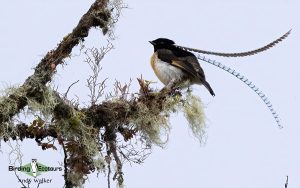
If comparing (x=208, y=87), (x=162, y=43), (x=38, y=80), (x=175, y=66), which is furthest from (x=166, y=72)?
(x=38, y=80)

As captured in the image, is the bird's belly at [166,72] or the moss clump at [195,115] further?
the bird's belly at [166,72]

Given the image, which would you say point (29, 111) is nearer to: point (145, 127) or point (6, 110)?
point (6, 110)

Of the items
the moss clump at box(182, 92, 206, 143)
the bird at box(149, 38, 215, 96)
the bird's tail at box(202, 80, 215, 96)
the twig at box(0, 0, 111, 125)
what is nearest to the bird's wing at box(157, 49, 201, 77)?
the bird at box(149, 38, 215, 96)

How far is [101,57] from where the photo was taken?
5207 mm

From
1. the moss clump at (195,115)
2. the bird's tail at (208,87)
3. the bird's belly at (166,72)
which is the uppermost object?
the bird's belly at (166,72)

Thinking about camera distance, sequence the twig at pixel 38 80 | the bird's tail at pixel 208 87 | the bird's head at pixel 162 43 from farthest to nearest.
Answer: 1. the bird's head at pixel 162 43
2. the bird's tail at pixel 208 87
3. the twig at pixel 38 80

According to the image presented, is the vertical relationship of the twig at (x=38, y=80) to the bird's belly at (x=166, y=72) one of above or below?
below

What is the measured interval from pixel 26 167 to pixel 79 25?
3.38ft

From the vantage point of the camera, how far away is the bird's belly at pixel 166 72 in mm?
7172

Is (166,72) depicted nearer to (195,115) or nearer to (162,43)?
(162,43)

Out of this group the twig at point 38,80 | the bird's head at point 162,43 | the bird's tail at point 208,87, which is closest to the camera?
the twig at point 38,80

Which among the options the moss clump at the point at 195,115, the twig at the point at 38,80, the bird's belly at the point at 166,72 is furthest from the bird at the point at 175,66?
the twig at the point at 38,80

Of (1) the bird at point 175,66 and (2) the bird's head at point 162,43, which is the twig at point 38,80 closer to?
(1) the bird at point 175,66

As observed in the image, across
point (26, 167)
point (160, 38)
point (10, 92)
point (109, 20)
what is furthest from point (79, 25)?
point (160, 38)
